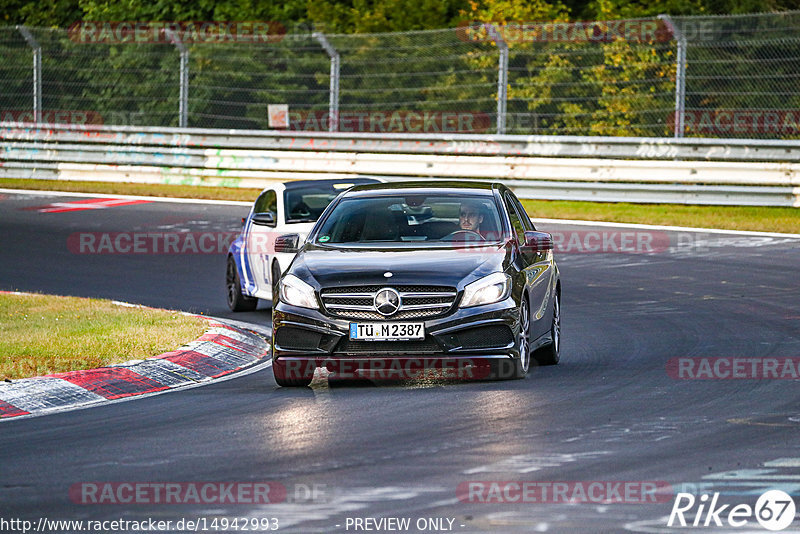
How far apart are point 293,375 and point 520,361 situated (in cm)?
154

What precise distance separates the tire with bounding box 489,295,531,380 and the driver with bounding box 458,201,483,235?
34.5 inches

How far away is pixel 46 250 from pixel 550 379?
12.1m

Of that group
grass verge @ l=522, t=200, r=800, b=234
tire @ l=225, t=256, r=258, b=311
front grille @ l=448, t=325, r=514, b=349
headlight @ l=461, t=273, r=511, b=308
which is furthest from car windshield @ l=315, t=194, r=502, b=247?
grass verge @ l=522, t=200, r=800, b=234

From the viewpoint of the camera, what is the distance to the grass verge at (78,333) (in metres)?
10.9

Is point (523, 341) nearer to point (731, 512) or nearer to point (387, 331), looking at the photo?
point (387, 331)

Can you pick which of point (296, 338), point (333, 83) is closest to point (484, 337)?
point (296, 338)

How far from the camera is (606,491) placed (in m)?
6.73

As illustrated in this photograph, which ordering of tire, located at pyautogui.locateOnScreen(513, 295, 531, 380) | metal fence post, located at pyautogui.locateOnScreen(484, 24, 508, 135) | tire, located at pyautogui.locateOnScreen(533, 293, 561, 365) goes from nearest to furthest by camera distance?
tire, located at pyautogui.locateOnScreen(513, 295, 531, 380)
tire, located at pyautogui.locateOnScreen(533, 293, 561, 365)
metal fence post, located at pyautogui.locateOnScreen(484, 24, 508, 135)

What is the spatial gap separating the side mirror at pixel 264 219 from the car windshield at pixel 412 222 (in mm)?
3067

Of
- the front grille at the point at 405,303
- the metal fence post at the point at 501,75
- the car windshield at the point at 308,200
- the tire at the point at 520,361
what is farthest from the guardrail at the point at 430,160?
the front grille at the point at 405,303

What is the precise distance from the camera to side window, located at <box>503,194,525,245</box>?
36.9ft

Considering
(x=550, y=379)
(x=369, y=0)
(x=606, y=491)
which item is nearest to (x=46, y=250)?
(x=550, y=379)

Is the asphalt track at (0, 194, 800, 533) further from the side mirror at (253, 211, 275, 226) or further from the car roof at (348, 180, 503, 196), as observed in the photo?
the side mirror at (253, 211, 275, 226)

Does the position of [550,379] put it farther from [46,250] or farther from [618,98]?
[618,98]
